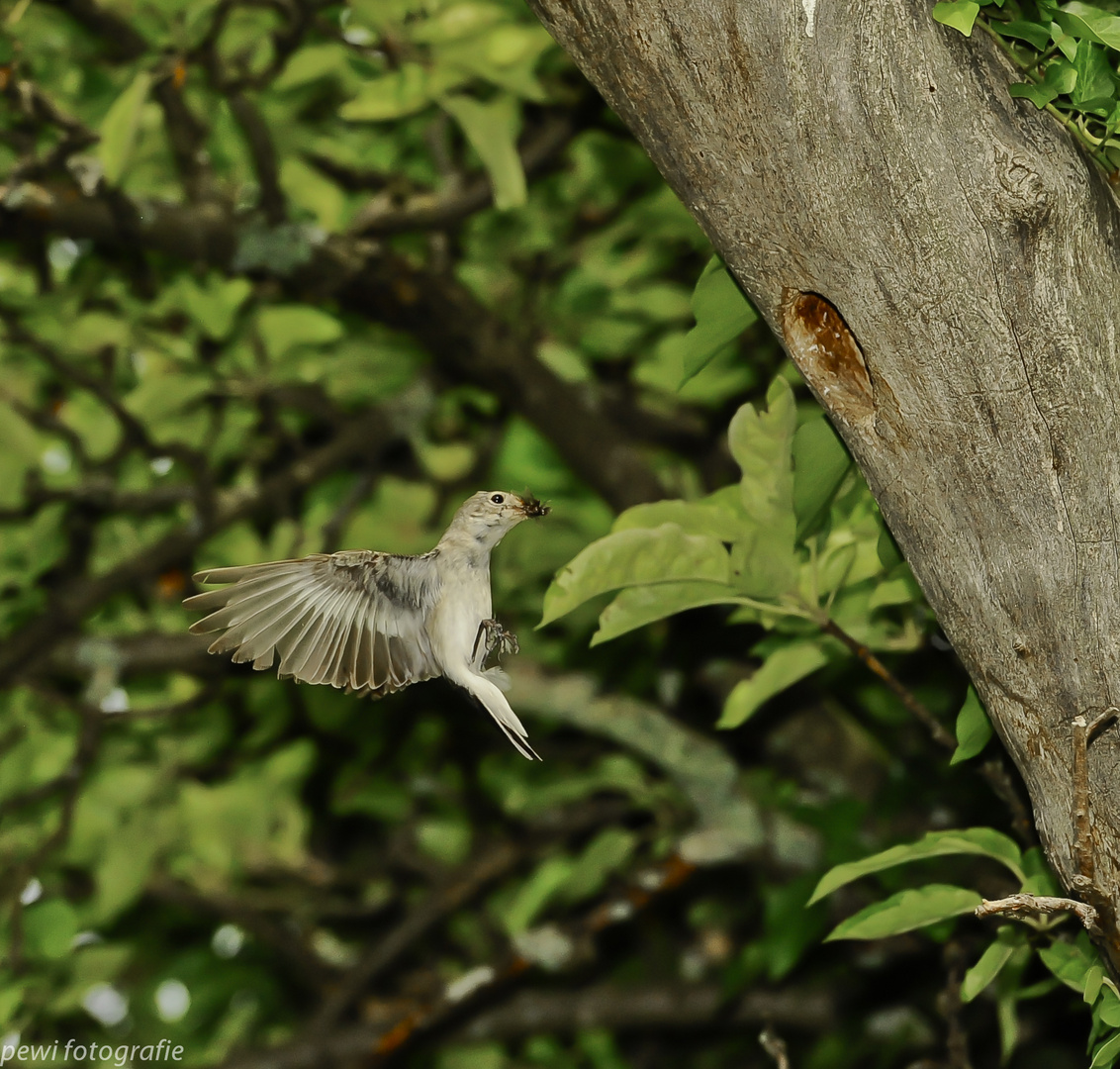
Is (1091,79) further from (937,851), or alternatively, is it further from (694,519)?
(937,851)

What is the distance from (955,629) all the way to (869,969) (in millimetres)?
2348

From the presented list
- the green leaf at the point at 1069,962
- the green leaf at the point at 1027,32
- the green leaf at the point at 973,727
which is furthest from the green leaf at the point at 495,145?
the green leaf at the point at 1069,962

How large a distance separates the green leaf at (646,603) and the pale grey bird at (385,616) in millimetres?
168

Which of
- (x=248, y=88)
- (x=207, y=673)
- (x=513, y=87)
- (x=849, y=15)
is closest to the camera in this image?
(x=849, y=15)

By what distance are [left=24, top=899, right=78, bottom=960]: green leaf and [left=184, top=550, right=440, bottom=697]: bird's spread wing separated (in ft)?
5.93

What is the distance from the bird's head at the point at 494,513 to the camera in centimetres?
171

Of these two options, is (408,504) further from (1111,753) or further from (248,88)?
(1111,753)

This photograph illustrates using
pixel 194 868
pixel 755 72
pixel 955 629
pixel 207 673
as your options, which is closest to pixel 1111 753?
pixel 955 629

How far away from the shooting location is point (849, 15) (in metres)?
1.15

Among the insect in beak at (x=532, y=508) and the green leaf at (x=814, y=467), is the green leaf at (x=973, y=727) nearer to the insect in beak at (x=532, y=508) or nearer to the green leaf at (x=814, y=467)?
the green leaf at (x=814, y=467)

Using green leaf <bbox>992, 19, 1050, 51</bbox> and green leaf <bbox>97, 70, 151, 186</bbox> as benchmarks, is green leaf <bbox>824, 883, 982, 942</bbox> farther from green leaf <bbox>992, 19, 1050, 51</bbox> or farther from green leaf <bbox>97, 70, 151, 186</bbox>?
green leaf <bbox>97, 70, 151, 186</bbox>

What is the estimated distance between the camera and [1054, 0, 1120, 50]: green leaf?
3.92ft

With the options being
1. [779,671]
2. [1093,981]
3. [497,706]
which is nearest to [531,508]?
[497,706]

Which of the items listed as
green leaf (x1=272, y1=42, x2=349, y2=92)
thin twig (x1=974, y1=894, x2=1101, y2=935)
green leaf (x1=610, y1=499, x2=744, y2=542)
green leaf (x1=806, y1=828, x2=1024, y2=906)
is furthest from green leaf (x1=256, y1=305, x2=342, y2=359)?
thin twig (x1=974, y1=894, x2=1101, y2=935)
